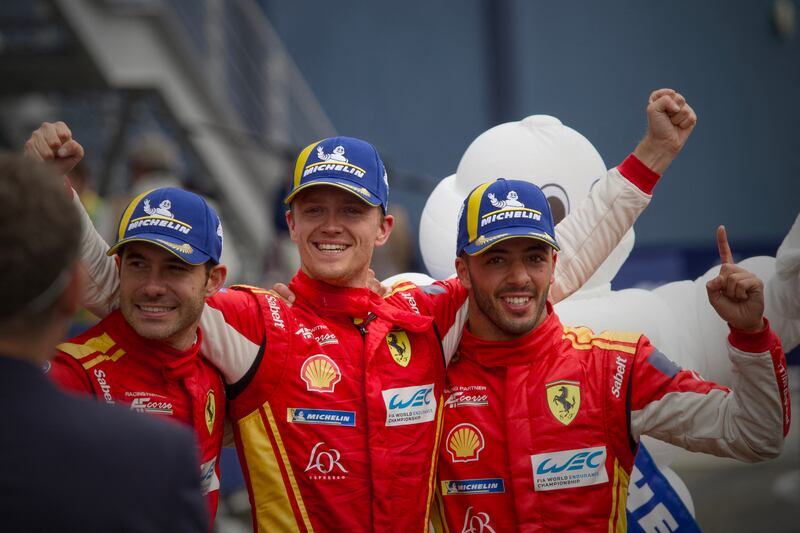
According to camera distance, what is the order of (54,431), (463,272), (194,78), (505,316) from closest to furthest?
(54,431) → (505,316) → (463,272) → (194,78)

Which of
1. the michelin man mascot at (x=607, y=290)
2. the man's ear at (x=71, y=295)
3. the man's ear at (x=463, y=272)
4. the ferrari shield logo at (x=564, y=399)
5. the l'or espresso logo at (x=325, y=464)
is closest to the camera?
the man's ear at (x=71, y=295)

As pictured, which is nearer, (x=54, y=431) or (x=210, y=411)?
(x=54, y=431)

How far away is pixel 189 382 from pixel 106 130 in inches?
293

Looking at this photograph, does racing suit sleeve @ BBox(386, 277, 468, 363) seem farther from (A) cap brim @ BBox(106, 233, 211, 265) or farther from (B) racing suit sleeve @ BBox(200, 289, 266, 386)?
(A) cap brim @ BBox(106, 233, 211, 265)

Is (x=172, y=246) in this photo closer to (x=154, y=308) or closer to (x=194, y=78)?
(x=154, y=308)

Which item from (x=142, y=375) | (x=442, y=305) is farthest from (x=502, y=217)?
(x=142, y=375)

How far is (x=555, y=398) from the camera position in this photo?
3342 millimetres

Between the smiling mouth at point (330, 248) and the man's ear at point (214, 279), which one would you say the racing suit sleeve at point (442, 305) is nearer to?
the smiling mouth at point (330, 248)

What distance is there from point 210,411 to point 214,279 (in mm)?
459

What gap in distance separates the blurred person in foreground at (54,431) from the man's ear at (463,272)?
176 cm

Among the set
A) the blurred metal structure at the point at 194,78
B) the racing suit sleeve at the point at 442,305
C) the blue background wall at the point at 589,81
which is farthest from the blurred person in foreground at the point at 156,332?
the blue background wall at the point at 589,81

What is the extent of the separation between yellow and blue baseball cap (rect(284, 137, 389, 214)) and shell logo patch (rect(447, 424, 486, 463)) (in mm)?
879

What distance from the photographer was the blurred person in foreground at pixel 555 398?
3.13 m

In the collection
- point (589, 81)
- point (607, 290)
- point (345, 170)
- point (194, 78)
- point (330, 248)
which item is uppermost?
point (589, 81)
